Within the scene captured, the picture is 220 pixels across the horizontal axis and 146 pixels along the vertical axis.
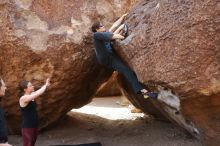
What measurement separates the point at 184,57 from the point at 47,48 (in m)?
2.76

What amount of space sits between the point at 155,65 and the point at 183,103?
0.61 m

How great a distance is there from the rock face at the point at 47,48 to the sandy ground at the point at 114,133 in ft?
1.72

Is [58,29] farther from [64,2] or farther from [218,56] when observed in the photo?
[218,56]

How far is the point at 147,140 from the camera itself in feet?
24.4

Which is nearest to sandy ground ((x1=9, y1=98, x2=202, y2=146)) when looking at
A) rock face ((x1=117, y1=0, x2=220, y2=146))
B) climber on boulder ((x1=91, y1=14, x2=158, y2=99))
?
rock face ((x1=117, y1=0, x2=220, y2=146))

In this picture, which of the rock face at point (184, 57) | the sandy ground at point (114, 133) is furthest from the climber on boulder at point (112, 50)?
the sandy ground at point (114, 133)

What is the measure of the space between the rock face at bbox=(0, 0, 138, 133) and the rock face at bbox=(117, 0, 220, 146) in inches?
56.5

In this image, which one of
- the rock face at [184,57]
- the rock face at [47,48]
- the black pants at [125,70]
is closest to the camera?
the rock face at [184,57]

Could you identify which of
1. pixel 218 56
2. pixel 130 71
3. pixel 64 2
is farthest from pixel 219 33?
pixel 64 2

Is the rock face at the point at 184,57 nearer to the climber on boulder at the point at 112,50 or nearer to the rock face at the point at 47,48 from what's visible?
the climber on boulder at the point at 112,50

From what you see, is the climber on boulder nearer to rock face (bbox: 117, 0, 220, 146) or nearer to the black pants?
the black pants

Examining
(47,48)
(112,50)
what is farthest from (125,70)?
(47,48)

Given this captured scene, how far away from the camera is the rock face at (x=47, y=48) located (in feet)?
23.4

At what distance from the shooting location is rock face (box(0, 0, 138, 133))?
7117 millimetres
